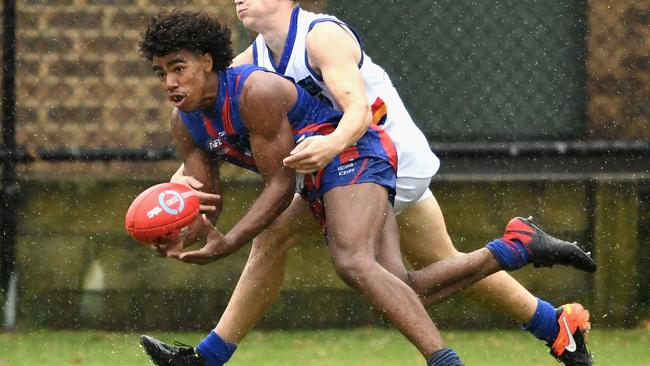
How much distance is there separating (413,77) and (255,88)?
2.89 metres

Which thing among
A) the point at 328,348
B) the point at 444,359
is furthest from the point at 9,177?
the point at 444,359

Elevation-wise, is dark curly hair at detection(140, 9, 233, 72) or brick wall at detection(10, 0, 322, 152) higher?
dark curly hair at detection(140, 9, 233, 72)

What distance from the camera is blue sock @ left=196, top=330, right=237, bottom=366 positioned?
625cm

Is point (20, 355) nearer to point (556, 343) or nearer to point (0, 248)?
point (0, 248)

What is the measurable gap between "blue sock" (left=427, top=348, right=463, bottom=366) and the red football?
3.36 ft

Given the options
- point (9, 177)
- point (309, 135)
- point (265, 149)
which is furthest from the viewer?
point (9, 177)

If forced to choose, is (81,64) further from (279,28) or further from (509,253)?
(509,253)

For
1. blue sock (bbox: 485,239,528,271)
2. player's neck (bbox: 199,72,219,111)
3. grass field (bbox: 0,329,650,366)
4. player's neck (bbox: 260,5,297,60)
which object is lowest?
grass field (bbox: 0,329,650,366)

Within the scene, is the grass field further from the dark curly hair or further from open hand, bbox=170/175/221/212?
the dark curly hair

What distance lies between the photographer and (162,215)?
5.57 metres

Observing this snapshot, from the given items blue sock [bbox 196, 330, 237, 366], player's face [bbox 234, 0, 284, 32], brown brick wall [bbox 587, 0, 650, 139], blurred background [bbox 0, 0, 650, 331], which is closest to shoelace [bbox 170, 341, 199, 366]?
blue sock [bbox 196, 330, 237, 366]

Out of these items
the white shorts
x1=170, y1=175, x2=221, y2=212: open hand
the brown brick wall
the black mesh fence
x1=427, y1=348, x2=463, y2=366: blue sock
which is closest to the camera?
x1=427, y1=348, x2=463, y2=366: blue sock

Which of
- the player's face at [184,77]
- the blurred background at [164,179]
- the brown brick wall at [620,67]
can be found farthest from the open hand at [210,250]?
the brown brick wall at [620,67]

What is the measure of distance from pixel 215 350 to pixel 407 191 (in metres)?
1.03
